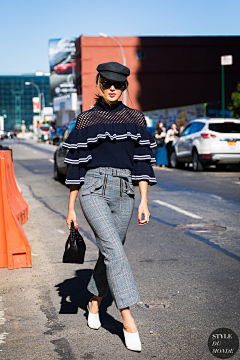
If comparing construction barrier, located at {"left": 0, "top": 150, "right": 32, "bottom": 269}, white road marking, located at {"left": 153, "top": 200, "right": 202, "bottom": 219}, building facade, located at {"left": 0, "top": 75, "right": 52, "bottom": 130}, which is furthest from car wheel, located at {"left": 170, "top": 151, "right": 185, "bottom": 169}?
building facade, located at {"left": 0, "top": 75, "right": 52, "bottom": 130}

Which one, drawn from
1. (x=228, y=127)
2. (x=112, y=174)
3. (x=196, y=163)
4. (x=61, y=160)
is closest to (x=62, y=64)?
(x=196, y=163)

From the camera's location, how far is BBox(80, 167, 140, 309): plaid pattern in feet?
11.4

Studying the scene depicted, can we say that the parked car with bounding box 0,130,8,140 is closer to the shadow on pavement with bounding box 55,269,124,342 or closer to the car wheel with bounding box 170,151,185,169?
the car wheel with bounding box 170,151,185,169

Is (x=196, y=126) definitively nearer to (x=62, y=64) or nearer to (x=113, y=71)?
(x=113, y=71)

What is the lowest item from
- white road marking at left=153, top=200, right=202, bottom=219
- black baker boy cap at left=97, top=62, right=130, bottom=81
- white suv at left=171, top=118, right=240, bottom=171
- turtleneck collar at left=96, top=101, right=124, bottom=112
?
white road marking at left=153, top=200, right=202, bottom=219

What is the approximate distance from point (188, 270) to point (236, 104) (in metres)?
19.8

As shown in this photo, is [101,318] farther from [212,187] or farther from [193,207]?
[212,187]

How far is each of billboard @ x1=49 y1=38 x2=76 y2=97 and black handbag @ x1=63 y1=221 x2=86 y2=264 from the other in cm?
8504

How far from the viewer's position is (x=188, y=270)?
18.5 ft

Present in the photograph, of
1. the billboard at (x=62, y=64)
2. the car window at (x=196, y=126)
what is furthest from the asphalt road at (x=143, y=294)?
the billboard at (x=62, y=64)

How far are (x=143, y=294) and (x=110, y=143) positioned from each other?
175 cm

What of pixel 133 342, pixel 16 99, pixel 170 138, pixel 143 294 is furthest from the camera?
pixel 16 99

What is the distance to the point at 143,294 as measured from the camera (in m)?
4.78

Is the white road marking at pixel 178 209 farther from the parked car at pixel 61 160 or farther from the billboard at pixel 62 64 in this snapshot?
the billboard at pixel 62 64
